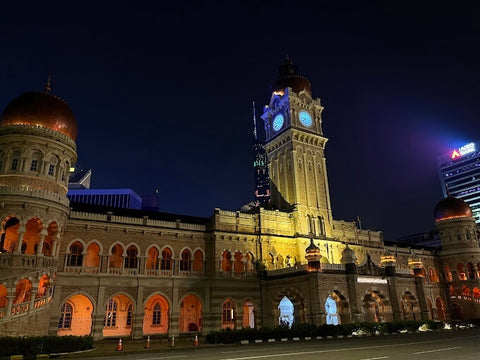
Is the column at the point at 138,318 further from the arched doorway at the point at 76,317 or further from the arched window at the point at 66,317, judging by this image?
the arched window at the point at 66,317

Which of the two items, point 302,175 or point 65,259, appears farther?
point 302,175

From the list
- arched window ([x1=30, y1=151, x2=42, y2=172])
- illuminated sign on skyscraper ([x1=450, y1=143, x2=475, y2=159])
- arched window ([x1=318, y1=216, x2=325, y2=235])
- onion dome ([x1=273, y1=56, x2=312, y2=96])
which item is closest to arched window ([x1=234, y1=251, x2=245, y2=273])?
arched window ([x1=318, y1=216, x2=325, y2=235])

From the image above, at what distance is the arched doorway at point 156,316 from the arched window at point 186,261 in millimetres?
3468

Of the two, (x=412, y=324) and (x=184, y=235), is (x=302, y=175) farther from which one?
(x=412, y=324)

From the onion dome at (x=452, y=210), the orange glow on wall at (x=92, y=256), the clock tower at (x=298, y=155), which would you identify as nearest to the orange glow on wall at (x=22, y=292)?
the orange glow on wall at (x=92, y=256)

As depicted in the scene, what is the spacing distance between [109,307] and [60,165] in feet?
45.3

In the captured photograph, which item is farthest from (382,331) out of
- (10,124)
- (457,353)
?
(10,124)

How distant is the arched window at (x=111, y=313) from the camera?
3300 centimetres

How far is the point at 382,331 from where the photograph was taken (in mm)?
30094

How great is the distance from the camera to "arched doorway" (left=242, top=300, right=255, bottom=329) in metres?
38.2

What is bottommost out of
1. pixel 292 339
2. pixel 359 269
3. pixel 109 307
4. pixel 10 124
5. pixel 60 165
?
pixel 292 339

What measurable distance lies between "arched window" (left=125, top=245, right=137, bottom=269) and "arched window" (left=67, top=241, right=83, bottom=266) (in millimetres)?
3999

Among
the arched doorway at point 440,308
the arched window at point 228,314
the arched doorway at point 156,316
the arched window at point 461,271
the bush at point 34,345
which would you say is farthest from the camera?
the arched window at point 461,271

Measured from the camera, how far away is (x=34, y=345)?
18312mm
